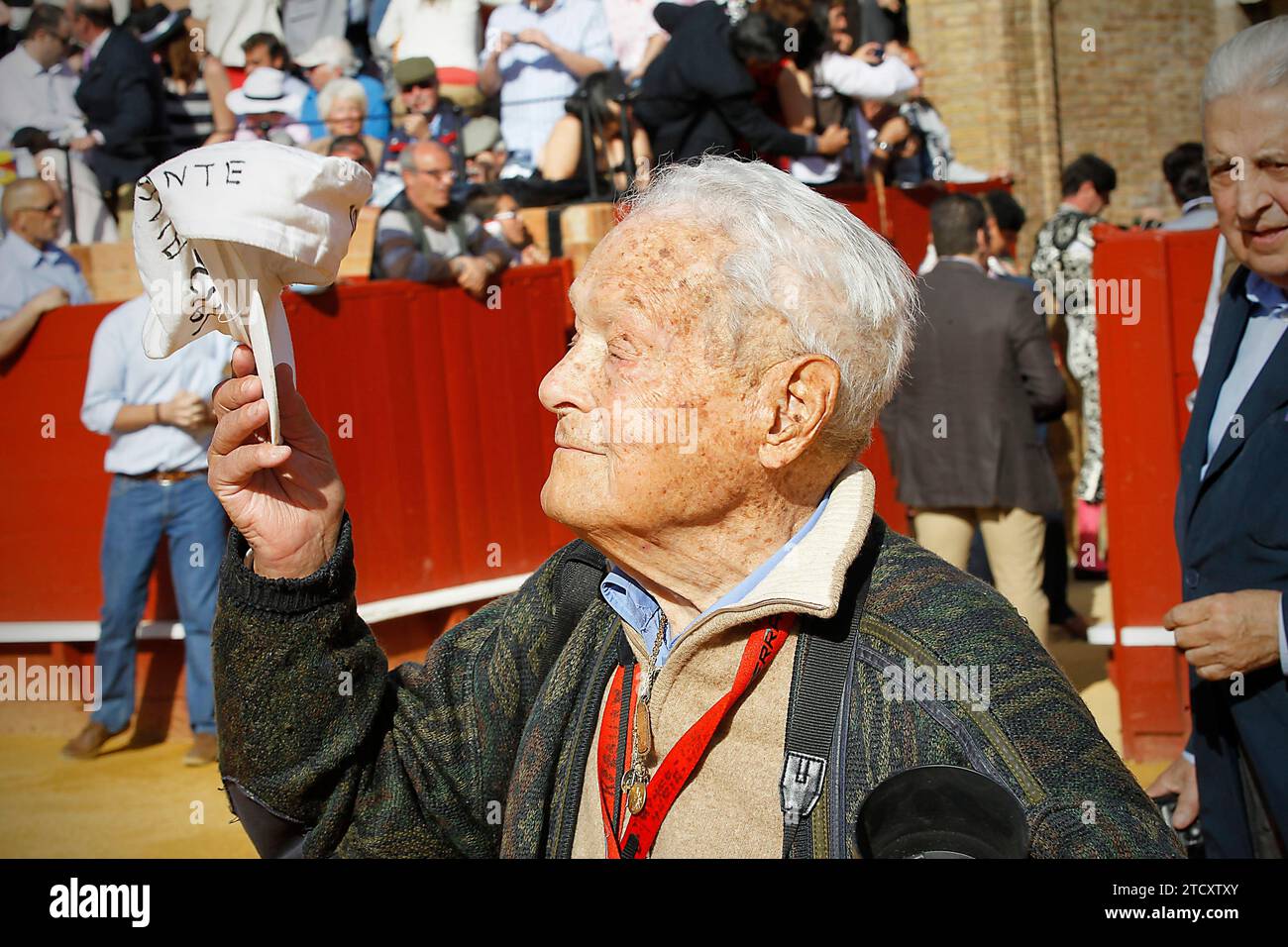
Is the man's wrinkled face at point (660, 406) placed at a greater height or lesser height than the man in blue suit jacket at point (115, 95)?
lesser

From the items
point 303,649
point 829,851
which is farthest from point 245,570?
point 829,851

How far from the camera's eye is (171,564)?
21.7 feet

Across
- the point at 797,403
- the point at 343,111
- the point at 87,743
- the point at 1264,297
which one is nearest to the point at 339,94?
the point at 343,111

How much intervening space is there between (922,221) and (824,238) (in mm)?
9700

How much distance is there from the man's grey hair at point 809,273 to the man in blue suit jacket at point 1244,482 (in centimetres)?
103

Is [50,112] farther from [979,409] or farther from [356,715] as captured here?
[356,715]

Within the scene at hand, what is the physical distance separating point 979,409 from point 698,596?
15.2ft

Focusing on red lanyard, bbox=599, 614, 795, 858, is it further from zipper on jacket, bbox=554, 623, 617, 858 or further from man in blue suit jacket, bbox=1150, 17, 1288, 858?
man in blue suit jacket, bbox=1150, 17, 1288, 858

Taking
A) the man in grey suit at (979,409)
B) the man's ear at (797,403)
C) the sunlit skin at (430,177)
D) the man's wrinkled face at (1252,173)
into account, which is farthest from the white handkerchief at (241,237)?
the sunlit skin at (430,177)

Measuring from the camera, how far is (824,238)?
5.50 ft

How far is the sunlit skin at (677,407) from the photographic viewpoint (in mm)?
1666

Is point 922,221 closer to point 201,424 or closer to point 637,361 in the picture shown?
point 201,424

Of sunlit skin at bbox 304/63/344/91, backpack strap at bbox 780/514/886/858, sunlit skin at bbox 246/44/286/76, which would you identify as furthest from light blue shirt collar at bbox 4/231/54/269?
backpack strap at bbox 780/514/886/858
